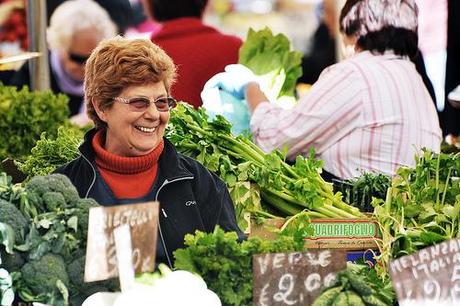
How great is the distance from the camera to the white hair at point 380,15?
204 inches

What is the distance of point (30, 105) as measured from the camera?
255 inches

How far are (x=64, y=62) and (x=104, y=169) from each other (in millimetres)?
3354

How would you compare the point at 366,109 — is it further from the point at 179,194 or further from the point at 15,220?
the point at 15,220

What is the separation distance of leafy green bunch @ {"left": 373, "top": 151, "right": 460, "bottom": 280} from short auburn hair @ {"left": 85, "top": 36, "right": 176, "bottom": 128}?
979mm

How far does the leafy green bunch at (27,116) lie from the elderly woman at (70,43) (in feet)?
1.34

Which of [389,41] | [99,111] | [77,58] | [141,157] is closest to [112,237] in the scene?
[141,157]

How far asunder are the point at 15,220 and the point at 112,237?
11.9 inches

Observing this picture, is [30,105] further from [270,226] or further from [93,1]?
[270,226]

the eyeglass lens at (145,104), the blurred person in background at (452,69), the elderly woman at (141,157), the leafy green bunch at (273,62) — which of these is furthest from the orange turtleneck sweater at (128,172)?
the blurred person in background at (452,69)

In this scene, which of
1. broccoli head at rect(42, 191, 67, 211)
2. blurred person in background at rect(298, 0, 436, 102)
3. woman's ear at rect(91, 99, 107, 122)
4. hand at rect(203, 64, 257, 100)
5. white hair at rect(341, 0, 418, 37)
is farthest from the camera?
blurred person in background at rect(298, 0, 436, 102)

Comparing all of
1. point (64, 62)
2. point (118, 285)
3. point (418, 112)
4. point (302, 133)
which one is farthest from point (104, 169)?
point (64, 62)

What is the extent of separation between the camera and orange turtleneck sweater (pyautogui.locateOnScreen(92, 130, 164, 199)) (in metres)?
3.65

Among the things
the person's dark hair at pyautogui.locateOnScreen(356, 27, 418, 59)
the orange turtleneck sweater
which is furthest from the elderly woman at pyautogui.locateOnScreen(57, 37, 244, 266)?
the person's dark hair at pyautogui.locateOnScreen(356, 27, 418, 59)

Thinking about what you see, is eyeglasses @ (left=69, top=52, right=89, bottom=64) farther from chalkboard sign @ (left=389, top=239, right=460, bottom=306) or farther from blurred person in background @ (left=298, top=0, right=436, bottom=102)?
chalkboard sign @ (left=389, top=239, right=460, bottom=306)
